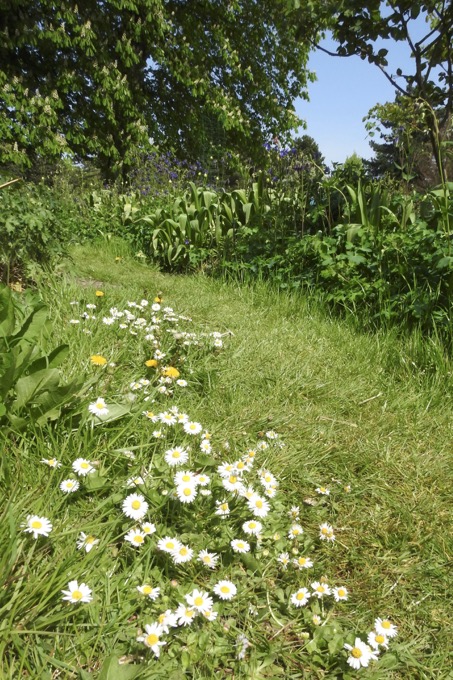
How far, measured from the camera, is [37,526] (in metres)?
1.19

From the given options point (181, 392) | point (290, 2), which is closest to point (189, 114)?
point (290, 2)

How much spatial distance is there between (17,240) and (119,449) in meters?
2.05

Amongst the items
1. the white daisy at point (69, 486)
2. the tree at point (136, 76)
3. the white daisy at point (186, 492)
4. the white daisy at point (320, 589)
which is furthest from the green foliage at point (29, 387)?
the tree at point (136, 76)

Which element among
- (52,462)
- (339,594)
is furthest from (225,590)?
(52,462)

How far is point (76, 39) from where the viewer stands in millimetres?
11977

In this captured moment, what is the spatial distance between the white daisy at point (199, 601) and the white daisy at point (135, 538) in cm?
19

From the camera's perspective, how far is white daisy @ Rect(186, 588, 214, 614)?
1142 millimetres

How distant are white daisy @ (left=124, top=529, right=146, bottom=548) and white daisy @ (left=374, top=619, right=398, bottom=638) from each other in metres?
0.63

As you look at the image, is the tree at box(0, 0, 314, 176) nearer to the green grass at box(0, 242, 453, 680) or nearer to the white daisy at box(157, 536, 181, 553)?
the green grass at box(0, 242, 453, 680)

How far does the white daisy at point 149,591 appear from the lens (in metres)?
1.15

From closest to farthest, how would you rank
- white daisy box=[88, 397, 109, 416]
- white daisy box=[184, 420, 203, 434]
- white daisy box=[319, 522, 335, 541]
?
white daisy box=[319, 522, 335, 541]
white daisy box=[88, 397, 109, 416]
white daisy box=[184, 420, 203, 434]

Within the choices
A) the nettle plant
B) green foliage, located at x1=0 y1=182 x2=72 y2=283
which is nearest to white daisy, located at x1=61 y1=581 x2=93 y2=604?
the nettle plant

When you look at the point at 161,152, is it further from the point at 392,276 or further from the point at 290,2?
the point at 392,276

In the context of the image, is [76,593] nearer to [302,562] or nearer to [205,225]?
[302,562]
